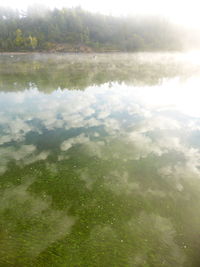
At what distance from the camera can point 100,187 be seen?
34.5ft

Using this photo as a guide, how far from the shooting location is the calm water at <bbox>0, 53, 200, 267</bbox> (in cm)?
730

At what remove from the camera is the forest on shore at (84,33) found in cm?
14325

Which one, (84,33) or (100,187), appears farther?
(84,33)

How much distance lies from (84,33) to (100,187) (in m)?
177

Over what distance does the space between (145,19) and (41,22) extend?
108m

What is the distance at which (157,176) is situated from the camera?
1143 centimetres

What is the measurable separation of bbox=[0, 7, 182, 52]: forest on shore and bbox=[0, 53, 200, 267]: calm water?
137761 millimetres

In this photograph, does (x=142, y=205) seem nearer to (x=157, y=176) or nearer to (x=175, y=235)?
(x=175, y=235)

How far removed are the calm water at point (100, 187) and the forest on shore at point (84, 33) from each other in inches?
5424

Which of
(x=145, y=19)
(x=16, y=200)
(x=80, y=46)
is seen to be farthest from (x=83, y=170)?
(x=145, y=19)

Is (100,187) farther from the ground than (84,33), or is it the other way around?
(84,33)

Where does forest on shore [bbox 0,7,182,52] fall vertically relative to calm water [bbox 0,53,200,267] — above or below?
above

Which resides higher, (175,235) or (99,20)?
(99,20)

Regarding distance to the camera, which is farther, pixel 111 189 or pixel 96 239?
pixel 111 189
